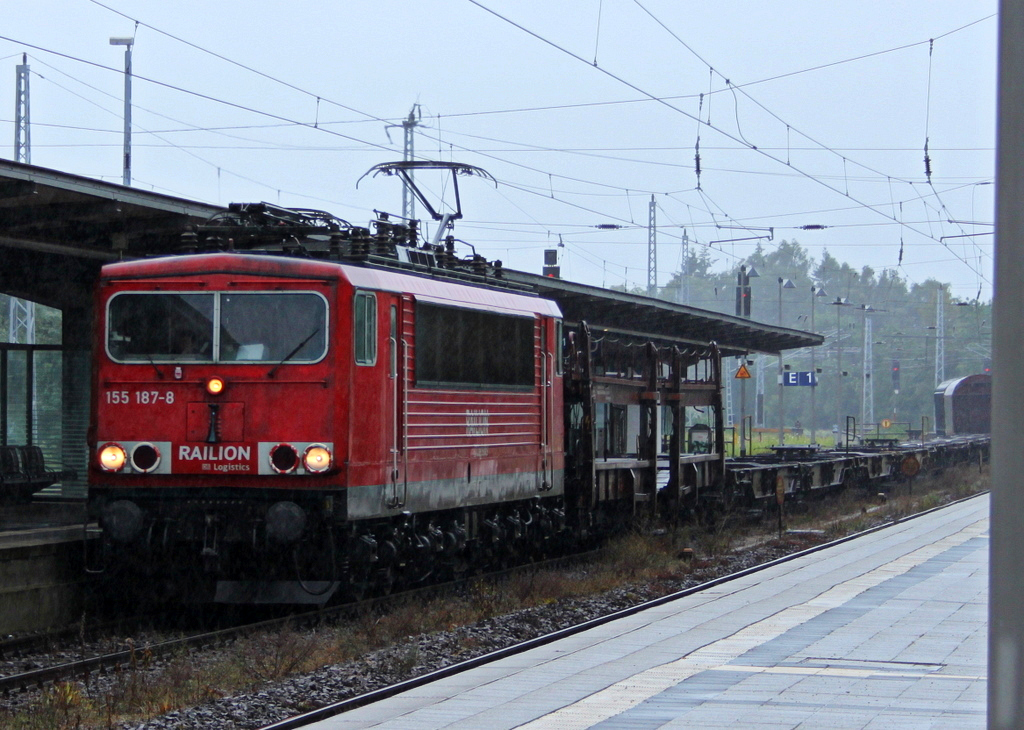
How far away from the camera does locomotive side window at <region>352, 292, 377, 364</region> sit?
11883 millimetres

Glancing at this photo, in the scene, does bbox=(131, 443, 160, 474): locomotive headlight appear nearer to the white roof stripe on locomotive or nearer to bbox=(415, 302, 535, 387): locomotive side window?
the white roof stripe on locomotive

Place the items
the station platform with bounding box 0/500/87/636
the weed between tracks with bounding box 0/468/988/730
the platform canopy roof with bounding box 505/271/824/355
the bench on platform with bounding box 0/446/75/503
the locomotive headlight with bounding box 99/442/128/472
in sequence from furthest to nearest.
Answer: the platform canopy roof with bounding box 505/271/824/355 → the bench on platform with bounding box 0/446/75/503 → the locomotive headlight with bounding box 99/442/128/472 → the station platform with bounding box 0/500/87/636 → the weed between tracks with bounding box 0/468/988/730

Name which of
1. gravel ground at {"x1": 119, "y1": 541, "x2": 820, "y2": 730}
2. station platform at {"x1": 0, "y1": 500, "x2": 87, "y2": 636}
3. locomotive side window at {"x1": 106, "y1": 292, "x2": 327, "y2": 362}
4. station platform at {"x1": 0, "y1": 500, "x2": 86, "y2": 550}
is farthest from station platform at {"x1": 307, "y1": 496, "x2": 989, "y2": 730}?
station platform at {"x1": 0, "y1": 500, "x2": 86, "y2": 550}

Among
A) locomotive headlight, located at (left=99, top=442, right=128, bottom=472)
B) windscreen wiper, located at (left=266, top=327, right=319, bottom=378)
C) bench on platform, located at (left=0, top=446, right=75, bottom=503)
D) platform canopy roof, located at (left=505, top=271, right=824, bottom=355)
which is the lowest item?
bench on platform, located at (left=0, top=446, right=75, bottom=503)

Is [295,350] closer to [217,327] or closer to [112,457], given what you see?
[217,327]

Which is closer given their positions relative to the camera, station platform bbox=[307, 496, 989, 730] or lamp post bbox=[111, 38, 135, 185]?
station platform bbox=[307, 496, 989, 730]

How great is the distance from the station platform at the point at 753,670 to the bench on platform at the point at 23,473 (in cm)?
955

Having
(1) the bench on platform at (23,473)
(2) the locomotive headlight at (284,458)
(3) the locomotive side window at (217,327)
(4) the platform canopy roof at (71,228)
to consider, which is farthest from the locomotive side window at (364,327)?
(1) the bench on platform at (23,473)

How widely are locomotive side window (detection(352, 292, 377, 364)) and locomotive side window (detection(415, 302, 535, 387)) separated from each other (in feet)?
2.94

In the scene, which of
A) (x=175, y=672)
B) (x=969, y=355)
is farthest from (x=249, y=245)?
(x=969, y=355)

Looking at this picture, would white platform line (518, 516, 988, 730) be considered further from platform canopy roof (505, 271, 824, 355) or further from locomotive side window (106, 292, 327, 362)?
platform canopy roof (505, 271, 824, 355)

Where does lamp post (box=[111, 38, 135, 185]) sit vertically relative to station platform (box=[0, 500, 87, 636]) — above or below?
above

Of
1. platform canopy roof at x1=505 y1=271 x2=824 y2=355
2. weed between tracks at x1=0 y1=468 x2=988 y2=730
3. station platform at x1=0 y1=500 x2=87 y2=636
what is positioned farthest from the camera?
platform canopy roof at x1=505 y1=271 x2=824 y2=355

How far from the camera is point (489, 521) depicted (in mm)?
14883
